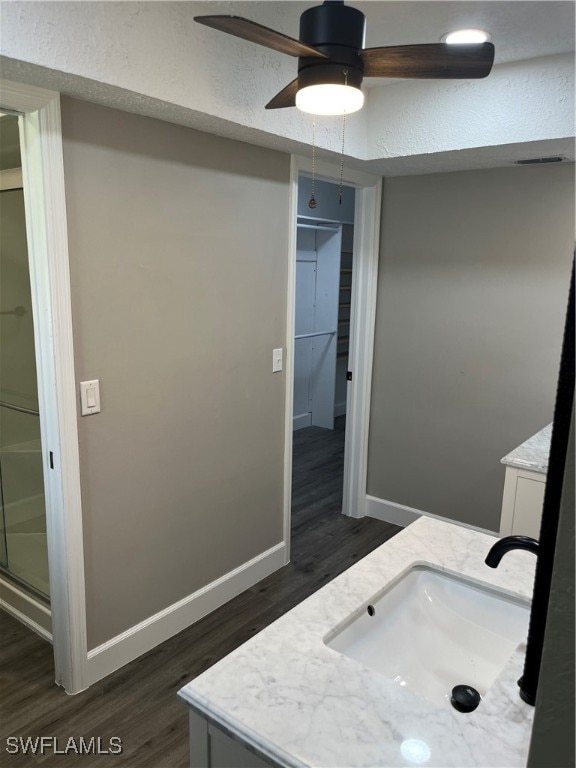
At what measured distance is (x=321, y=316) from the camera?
6016 millimetres

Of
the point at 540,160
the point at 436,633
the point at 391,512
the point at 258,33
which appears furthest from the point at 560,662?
the point at 391,512

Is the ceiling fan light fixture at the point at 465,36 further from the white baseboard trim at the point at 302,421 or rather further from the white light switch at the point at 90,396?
the white baseboard trim at the point at 302,421

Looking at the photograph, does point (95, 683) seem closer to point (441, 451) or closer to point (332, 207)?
point (441, 451)

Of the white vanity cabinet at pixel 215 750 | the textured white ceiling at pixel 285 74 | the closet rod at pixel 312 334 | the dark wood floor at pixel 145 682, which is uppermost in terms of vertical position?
the textured white ceiling at pixel 285 74

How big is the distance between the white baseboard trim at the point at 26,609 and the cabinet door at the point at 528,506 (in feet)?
6.78

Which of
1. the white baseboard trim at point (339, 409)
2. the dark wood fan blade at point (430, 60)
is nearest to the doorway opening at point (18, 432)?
the dark wood fan blade at point (430, 60)

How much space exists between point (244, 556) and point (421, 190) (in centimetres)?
235

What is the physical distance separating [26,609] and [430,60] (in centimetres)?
275

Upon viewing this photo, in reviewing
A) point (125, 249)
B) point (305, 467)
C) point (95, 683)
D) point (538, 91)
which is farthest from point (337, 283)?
point (95, 683)

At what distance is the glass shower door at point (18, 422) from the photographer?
2.58 m

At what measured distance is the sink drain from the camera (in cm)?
118

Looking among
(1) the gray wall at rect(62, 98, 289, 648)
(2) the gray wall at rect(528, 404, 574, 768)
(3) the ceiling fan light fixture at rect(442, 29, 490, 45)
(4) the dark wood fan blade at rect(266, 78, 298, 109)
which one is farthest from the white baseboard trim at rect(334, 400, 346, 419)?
(2) the gray wall at rect(528, 404, 574, 768)

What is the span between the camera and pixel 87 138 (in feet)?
6.67

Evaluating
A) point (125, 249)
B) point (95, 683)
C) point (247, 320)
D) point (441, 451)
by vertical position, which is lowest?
point (95, 683)
